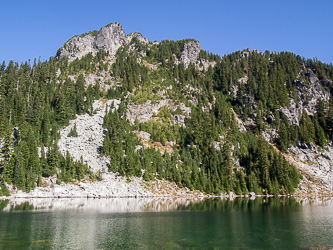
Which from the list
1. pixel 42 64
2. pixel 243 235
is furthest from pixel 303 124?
pixel 42 64

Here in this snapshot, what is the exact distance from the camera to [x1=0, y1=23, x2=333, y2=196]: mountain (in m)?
104

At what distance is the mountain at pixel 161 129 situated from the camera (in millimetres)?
103688

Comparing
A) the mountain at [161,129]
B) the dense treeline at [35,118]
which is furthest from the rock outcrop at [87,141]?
the dense treeline at [35,118]

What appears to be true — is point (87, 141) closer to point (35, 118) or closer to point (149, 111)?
point (35, 118)

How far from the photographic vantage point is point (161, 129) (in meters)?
140

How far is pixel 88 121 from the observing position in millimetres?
134250

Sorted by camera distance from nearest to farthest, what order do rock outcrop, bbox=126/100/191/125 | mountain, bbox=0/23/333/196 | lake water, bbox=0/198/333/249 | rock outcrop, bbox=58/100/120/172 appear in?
lake water, bbox=0/198/333/249 < mountain, bbox=0/23/333/196 < rock outcrop, bbox=58/100/120/172 < rock outcrop, bbox=126/100/191/125

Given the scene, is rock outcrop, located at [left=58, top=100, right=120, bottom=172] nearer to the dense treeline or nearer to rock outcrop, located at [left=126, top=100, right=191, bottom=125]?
the dense treeline

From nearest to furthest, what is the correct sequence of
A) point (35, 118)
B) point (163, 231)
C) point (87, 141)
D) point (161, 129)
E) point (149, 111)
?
point (163, 231), point (35, 118), point (87, 141), point (161, 129), point (149, 111)

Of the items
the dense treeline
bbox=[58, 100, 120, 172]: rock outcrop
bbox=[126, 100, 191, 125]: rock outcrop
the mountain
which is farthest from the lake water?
bbox=[126, 100, 191, 125]: rock outcrop

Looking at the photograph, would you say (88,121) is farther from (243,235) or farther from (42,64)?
(243,235)

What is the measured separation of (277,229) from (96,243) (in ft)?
101

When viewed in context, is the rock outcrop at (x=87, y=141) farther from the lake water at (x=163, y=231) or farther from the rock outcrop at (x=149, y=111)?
the lake water at (x=163, y=231)

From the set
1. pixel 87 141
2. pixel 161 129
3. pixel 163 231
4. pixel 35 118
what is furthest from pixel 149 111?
pixel 163 231
